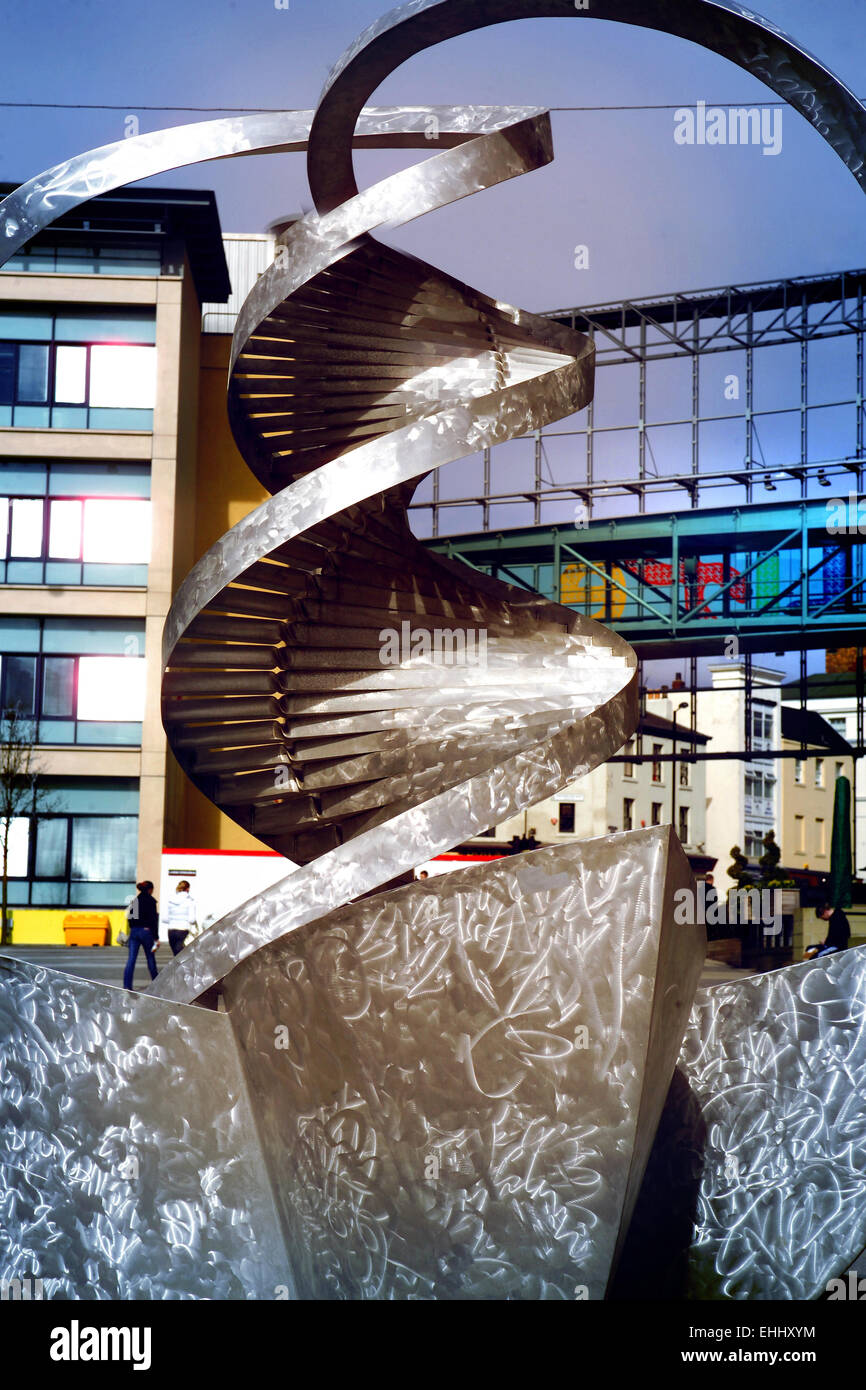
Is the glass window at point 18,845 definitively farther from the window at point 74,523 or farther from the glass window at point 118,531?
the glass window at point 118,531

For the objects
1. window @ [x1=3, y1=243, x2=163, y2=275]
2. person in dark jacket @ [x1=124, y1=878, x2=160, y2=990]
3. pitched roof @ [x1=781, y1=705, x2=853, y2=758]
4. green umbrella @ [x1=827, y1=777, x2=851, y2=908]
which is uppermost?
window @ [x1=3, y1=243, x2=163, y2=275]

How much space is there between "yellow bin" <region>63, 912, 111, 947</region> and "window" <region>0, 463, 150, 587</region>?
6.41 m

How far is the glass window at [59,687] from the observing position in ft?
89.5

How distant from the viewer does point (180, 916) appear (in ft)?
58.1

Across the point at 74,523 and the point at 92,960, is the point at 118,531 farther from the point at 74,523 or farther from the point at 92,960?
the point at 92,960

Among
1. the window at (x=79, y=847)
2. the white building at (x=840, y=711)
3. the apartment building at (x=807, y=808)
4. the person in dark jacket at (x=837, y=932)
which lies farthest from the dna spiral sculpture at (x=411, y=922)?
the apartment building at (x=807, y=808)

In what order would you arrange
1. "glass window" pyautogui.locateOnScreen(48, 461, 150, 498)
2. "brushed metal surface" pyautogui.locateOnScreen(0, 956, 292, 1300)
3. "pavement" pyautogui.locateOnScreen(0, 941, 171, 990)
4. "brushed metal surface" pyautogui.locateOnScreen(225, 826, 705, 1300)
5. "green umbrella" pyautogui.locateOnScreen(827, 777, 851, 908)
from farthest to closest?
"glass window" pyautogui.locateOnScreen(48, 461, 150, 498), "green umbrella" pyautogui.locateOnScreen(827, 777, 851, 908), "pavement" pyautogui.locateOnScreen(0, 941, 171, 990), "brushed metal surface" pyautogui.locateOnScreen(0, 956, 292, 1300), "brushed metal surface" pyautogui.locateOnScreen(225, 826, 705, 1300)

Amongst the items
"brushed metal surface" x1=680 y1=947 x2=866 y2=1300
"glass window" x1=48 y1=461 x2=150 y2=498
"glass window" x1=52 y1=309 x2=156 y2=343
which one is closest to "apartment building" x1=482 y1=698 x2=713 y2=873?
"glass window" x1=48 y1=461 x2=150 y2=498

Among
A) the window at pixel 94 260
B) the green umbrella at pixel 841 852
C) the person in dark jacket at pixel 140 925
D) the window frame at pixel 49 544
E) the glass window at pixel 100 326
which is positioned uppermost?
the window at pixel 94 260

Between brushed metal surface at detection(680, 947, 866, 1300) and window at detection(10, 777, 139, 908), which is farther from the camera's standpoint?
window at detection(10, 777, 139, 908)

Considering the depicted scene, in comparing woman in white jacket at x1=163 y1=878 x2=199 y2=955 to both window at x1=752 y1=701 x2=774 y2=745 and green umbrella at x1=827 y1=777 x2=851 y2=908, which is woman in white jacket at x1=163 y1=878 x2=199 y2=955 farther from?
window at x1=752 y1=701 x2=774 y2=745

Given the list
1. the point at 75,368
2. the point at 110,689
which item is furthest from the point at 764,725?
the point at 75,368

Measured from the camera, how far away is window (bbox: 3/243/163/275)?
27969 mm

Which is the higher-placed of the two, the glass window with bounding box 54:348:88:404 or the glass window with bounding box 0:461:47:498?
the glass window with bounding box 54:348:88:404
